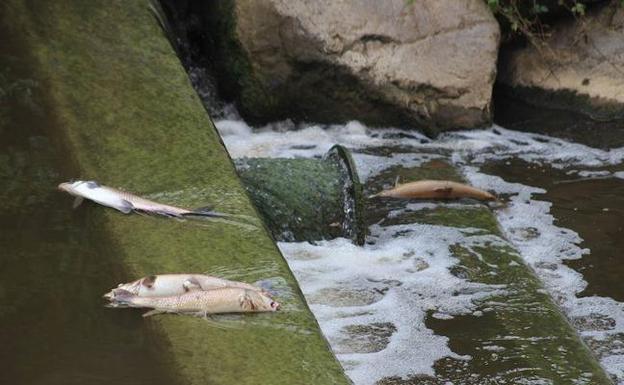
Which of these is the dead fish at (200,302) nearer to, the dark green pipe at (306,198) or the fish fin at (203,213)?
the fish fin at (203,213)

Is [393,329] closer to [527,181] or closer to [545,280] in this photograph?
[545,280]

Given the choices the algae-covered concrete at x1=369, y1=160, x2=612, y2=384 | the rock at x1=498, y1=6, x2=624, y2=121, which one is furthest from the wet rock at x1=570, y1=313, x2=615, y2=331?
the rock at x1=498, y1=6, x2=624, y2=121

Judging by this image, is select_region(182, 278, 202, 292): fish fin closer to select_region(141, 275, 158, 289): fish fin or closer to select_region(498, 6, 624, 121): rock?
select_region(141, 275, 158, 289): fish fin

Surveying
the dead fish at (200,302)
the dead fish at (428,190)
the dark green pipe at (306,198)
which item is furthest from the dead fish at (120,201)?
the dead fish at (428,190)

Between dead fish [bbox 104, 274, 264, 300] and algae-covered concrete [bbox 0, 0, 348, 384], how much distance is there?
0.30 ft

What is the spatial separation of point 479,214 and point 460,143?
165 centimetres

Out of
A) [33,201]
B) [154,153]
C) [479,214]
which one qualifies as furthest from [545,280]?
[33,201]

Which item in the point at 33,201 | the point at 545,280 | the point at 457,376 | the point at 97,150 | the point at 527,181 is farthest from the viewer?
the point at 527,181

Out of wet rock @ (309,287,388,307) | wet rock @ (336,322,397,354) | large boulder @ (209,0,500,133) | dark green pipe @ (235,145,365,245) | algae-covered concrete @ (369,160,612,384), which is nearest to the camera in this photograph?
algae-covered concrete @ (369,160,612,384)

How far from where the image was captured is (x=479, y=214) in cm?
566

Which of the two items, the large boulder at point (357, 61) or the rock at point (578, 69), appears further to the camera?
the rock at point (578, 69)

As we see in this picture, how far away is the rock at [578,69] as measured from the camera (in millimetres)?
7676

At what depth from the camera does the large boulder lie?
716 centimetres

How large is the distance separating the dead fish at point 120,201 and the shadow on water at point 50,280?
70 millimetres
